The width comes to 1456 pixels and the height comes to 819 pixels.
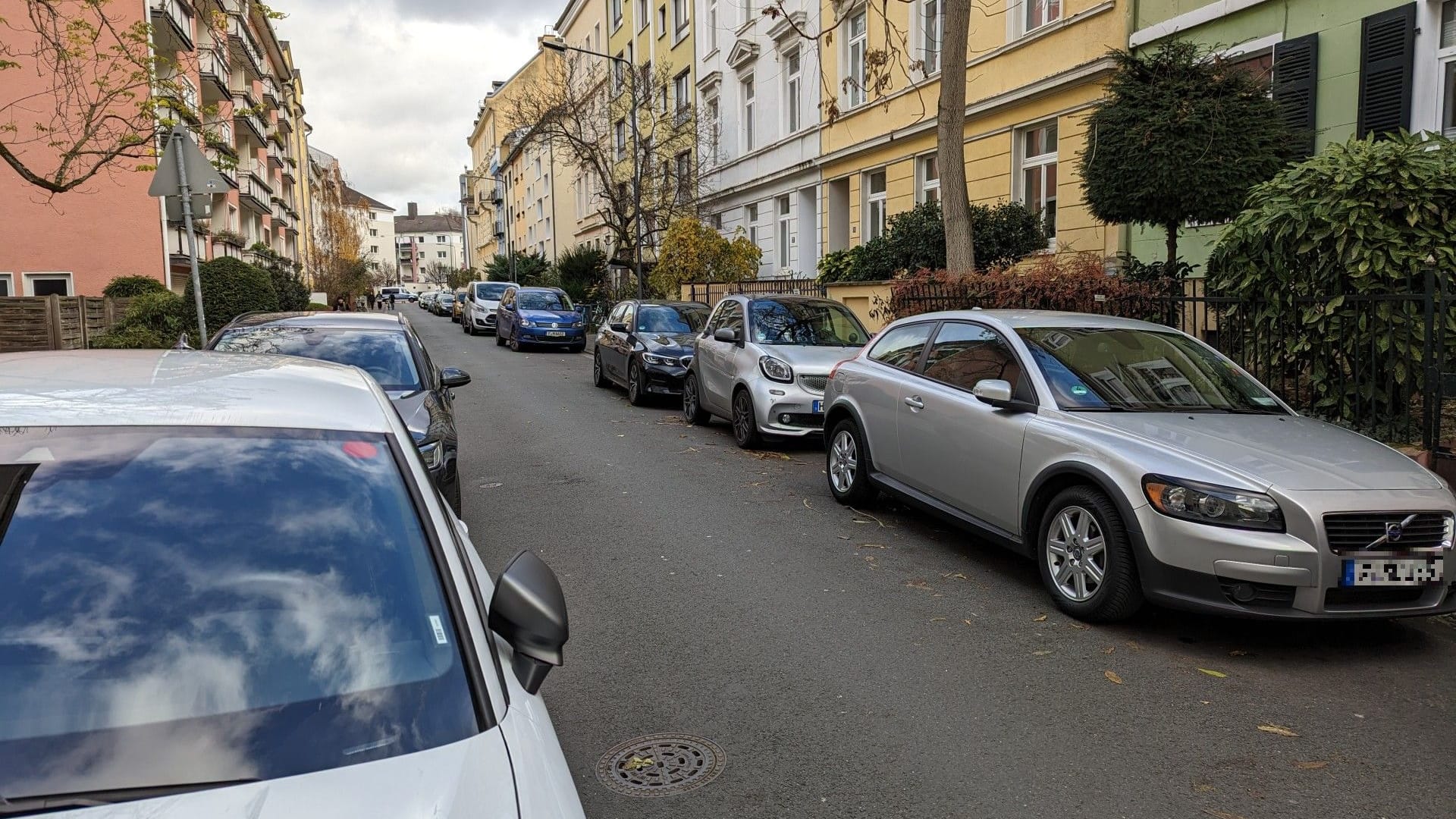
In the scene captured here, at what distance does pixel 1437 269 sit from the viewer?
750 cm

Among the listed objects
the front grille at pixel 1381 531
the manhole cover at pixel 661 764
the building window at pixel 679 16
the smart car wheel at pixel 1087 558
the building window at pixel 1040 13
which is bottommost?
the manhole cover at pixel 661 764

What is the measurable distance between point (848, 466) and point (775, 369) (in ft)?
9.46

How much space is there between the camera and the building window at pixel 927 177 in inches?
810

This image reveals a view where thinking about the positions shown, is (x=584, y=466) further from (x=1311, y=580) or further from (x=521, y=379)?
(x=521, y=379)

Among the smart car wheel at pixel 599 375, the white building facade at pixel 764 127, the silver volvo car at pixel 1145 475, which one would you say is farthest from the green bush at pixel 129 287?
the silver volvo car at pixel 1145 475

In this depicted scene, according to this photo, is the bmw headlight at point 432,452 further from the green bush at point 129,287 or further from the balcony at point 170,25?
the balcony at point 170,25

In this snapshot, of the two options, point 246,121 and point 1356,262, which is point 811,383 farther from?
point 246,121

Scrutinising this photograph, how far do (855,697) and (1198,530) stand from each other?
5.90 ft

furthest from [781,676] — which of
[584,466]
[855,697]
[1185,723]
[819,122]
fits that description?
[819,122]

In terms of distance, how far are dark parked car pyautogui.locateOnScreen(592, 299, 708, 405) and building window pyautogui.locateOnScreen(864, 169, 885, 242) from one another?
26.8ft

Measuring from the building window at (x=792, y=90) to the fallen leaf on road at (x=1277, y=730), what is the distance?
2374cm

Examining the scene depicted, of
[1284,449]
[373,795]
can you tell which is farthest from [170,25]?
[373,795]

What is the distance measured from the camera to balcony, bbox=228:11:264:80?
39062mm

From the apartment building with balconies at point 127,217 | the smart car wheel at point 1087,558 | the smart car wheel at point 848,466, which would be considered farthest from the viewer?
the apartment building with balconies at point 127,217
